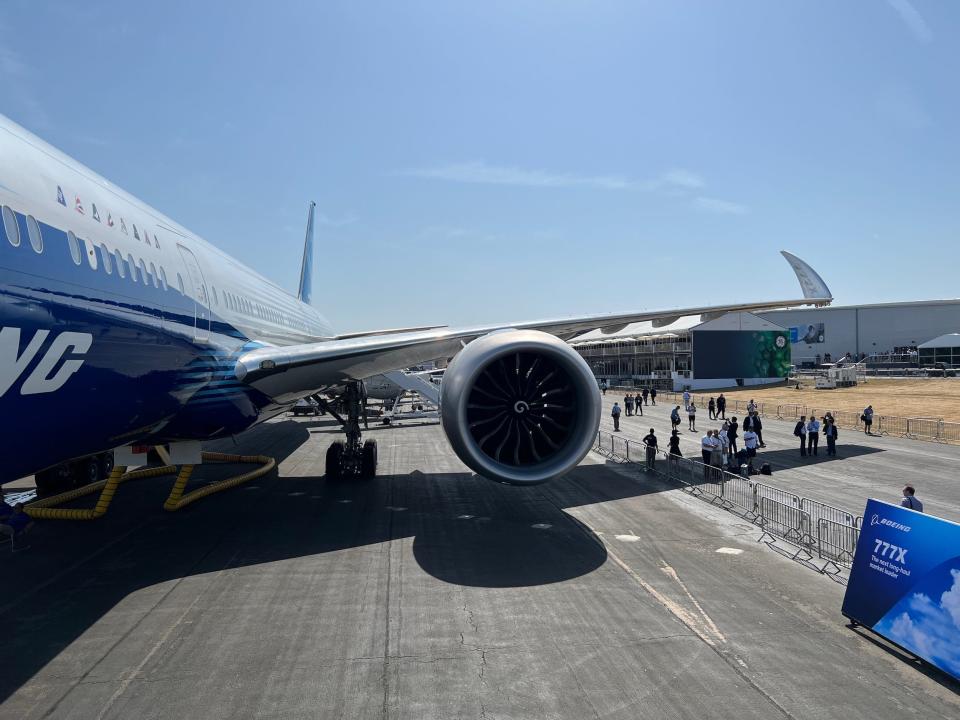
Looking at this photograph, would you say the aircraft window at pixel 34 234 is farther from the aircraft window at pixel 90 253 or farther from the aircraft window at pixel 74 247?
the aircraft window at pixel 90 253

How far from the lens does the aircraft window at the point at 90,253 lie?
296 inches

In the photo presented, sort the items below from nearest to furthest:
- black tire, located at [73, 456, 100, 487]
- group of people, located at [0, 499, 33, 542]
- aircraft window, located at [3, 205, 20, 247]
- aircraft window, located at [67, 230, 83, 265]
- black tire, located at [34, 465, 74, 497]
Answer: aircraft window, located at [3, 205, 20, 247] < aircraft window, located at [67, 230, 83, 265] < group of people, located at [0, 499, 33, 542] < black tire, located at [34, 465, 74, 497] < black tire, located at [73, 456, 100, 487]

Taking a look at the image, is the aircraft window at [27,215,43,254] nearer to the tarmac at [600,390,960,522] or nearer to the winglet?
the tarmac at [600,390,960,522]

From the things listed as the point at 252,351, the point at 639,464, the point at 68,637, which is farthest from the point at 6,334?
the point at 639,464

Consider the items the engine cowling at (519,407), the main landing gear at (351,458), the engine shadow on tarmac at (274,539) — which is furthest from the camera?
the main landing gear at (351,458)

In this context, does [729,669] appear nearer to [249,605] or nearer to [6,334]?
[249,605]

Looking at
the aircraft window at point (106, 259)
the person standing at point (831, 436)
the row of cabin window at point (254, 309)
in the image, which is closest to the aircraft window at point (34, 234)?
the aircraft window at point (106, 259)

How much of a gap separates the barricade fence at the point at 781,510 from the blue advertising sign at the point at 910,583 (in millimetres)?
2629

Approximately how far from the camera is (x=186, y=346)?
9.94 metres

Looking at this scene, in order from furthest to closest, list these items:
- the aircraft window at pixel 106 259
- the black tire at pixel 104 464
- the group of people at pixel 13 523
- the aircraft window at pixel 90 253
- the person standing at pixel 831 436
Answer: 1. the person standing at pixel 831 436
2. the black tire at pixel 104 464
3. the group of people at pixel 13 523
4. the aircraft window at pixel 106 259
5. the aircraft window at pixel 90 253

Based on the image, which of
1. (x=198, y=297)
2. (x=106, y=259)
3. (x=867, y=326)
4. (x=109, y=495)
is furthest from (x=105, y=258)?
(x=867, y=326)

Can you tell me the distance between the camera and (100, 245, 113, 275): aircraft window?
310 inches

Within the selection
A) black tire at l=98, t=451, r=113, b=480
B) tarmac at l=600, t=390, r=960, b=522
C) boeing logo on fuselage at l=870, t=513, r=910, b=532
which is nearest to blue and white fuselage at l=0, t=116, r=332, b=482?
black tire at l=98, t=451, r=113, b=480

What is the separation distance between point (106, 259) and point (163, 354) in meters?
1.64
